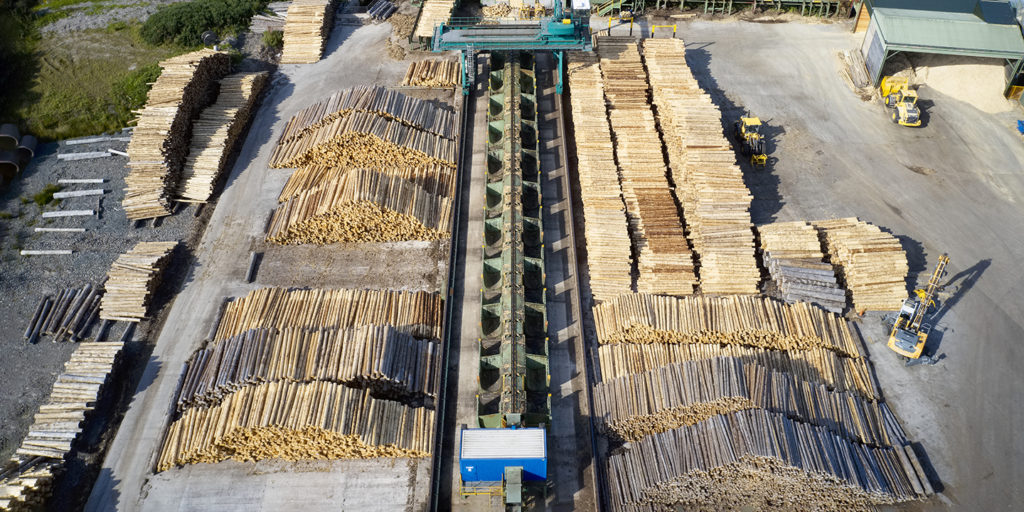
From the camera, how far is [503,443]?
2398cm

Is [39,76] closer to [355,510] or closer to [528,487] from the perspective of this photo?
[355,510]

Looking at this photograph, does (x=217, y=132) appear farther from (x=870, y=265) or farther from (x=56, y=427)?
(x=870, y=265)

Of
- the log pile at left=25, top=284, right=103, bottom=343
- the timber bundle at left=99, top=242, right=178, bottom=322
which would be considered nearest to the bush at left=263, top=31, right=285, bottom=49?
the timber bundle at left=99, top=242, right=178, bottom=322

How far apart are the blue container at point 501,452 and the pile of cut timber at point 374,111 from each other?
21.5 metres

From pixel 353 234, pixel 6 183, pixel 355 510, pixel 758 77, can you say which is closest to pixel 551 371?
pixel 355 510

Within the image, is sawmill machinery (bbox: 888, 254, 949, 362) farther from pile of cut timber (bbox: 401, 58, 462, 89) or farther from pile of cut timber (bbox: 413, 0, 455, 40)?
pile of cut timber (bbox: 413, 0, 455, 40)

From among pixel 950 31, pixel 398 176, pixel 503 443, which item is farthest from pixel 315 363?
pixel 950 31

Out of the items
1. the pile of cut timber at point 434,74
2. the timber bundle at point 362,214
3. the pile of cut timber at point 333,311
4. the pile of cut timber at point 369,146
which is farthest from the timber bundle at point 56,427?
the pile of cut timber at point 434,74

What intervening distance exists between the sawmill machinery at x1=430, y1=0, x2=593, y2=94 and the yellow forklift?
1035 cm

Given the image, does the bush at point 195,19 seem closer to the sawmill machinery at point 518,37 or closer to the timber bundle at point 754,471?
→ the sawmill machinery at point 518,37

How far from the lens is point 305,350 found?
28.7 metres

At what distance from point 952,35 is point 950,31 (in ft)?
1.13

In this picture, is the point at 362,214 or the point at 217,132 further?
the point at 217,132

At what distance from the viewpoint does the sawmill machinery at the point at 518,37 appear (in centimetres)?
4156
